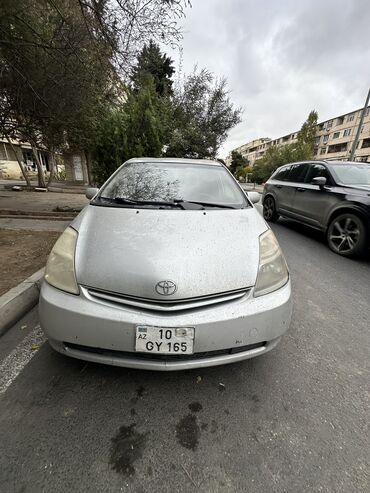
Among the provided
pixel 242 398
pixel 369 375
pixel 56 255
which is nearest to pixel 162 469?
pixel 242 398

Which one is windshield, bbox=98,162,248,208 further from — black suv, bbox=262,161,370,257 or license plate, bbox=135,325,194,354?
black suv, bbox=262,161,370,257

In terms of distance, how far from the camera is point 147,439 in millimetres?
1315

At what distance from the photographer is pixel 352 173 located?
15.6 ft

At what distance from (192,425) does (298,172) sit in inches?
233

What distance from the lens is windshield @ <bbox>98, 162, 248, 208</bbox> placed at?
231 cm

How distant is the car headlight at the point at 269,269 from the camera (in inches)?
60.9

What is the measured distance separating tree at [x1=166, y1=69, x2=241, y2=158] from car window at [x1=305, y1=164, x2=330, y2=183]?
11.0m

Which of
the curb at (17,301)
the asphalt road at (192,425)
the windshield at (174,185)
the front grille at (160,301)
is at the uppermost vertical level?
the windshield at (174,185)

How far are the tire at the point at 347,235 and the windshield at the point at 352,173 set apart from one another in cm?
79

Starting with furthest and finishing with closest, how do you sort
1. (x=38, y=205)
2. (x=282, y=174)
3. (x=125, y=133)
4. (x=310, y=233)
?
(x=38, y=205) → (x=125, y=133) → (x=282, y=174) → (x=310, y=233)

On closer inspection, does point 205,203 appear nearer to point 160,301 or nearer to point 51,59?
point 160,301

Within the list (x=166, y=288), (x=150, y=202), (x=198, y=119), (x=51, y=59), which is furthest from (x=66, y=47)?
(x=198, y=119)

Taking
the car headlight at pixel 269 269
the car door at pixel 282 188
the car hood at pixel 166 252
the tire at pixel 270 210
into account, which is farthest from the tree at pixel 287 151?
the car hood at pixel 166 252

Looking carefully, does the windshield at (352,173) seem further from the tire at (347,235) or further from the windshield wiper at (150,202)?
the windshield wiper at (150,202)
